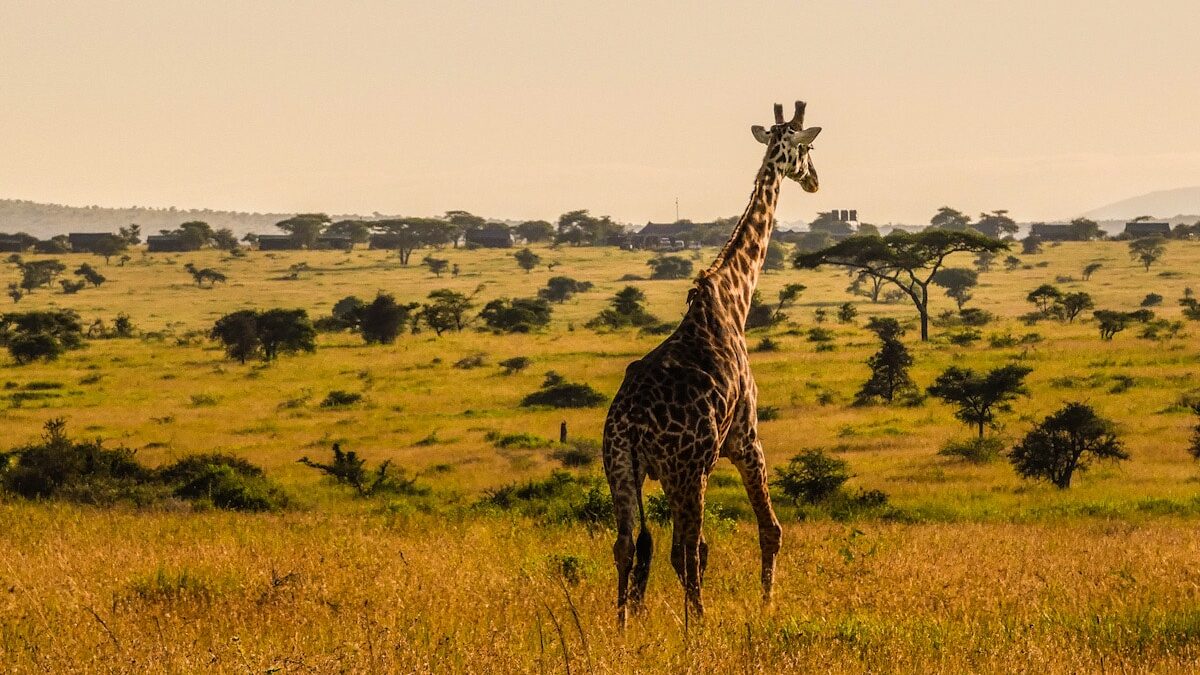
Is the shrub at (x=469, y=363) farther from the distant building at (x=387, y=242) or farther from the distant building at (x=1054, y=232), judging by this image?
the distant building at (x=1054, y=232)

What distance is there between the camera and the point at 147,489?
19.6m

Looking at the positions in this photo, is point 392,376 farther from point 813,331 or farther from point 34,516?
point 34,516

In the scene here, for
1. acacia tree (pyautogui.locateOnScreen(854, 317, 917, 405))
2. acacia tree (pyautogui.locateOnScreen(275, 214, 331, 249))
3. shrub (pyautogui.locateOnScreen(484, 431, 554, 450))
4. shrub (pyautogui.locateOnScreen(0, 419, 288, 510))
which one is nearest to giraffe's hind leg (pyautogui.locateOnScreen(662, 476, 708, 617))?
shrub (pyautogui.locateOnScreen(0, 419, 288, 510))

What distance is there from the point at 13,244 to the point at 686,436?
166 m

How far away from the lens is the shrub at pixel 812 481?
21250 millimetres

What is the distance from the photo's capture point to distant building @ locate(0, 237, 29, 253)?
150 metres

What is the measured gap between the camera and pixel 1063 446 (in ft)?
83.5

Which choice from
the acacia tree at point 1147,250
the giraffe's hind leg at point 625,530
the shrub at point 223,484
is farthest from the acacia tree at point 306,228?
the giraffe's hind leg at point 625,530

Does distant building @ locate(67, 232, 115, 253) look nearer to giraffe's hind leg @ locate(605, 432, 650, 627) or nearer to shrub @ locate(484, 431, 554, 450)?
shrub @ locate(484, 431, 554, 450)

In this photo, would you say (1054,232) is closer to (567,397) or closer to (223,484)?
(567,397)

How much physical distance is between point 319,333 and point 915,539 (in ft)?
203

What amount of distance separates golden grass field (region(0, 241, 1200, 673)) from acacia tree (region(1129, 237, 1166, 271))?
7279cm

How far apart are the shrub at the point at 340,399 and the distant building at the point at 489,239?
421 feet

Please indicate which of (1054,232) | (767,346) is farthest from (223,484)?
(1054,232)
